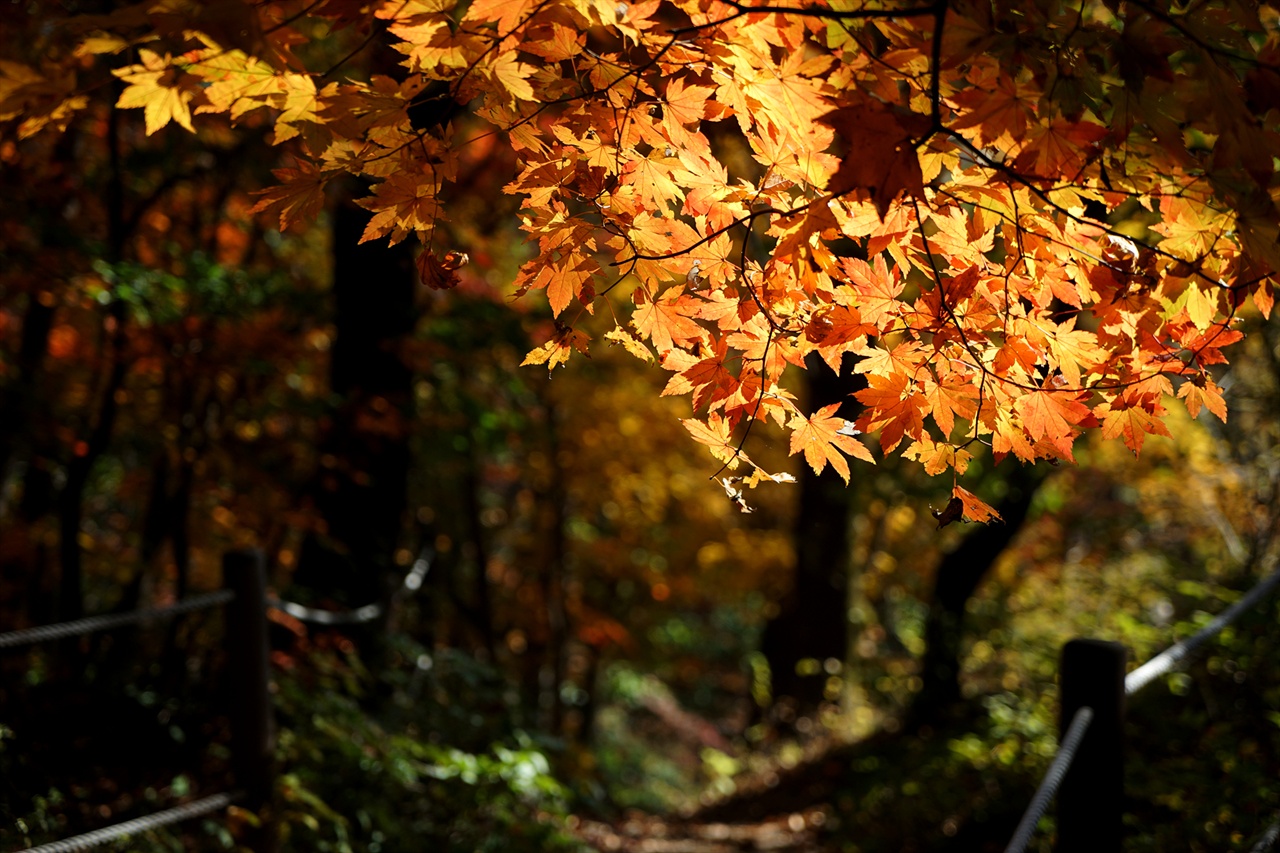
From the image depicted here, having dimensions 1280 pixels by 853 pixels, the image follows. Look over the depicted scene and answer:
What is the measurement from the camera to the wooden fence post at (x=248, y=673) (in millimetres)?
3107

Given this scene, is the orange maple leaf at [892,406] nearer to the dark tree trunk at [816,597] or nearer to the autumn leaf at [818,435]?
the autumn leaf at [818,435]

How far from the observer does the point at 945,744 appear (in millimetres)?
5828

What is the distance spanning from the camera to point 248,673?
10.3ft

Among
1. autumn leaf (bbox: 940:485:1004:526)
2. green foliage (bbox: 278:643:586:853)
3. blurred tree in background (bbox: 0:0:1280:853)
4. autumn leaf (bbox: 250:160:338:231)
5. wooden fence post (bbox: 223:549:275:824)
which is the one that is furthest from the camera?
green foliage (bbox: 278:643:586:853)

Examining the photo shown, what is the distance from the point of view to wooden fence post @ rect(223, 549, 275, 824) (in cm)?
311

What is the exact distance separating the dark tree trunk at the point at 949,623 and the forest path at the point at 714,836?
3.75 feet

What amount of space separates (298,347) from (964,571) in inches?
189

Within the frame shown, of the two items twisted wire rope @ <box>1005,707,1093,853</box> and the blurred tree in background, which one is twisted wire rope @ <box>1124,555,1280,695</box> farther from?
the blurred tree in background

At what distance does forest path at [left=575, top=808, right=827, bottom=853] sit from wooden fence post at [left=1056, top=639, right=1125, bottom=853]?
392cm

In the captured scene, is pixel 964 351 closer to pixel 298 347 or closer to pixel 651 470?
pixel 298 347

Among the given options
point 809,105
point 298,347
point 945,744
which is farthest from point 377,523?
point 809,105

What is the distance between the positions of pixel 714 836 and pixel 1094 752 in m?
5.07

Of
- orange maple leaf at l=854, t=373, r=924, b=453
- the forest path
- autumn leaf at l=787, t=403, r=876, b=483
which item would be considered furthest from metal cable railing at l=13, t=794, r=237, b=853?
the forest path

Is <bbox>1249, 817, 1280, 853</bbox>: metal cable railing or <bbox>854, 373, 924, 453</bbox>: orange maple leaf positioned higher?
<bbox>854, 373, 924, 453</bbox>: orange maple leaf
